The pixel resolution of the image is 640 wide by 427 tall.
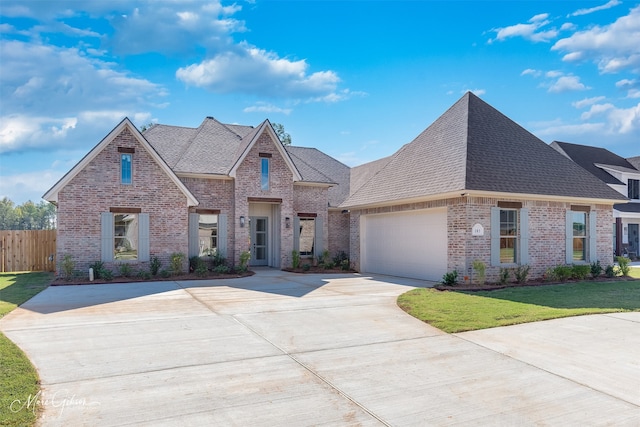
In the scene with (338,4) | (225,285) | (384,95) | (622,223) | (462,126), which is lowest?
(225,285)

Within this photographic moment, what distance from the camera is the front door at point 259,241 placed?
22.4 metres

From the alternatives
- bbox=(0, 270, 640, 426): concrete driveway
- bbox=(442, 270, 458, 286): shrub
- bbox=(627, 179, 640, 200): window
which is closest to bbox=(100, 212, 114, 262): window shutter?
bbox=(0, 270, 640, 426): concrete driveway

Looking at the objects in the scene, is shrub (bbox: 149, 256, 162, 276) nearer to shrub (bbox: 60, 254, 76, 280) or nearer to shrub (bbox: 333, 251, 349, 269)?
shrub (bbox: 60, 254, 76, 280)

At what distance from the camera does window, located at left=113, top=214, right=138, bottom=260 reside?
56.1ft

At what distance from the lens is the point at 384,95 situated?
60.3 ft

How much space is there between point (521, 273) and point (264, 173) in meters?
11.5

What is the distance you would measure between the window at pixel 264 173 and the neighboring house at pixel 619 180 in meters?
20.0

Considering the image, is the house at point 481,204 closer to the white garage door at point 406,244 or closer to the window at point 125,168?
the white garage door at point 406,244

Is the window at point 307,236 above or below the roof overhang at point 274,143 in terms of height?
below

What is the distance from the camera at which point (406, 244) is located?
17.3 metres

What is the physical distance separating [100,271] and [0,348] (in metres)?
10.3

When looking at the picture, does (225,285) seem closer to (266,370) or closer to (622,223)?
(266,370)

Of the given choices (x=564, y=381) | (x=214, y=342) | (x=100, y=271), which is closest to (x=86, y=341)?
(x=214, y=342)

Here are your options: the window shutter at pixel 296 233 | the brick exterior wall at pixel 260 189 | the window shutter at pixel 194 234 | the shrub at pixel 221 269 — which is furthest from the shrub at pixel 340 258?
the window shutter at pixel 194 234
